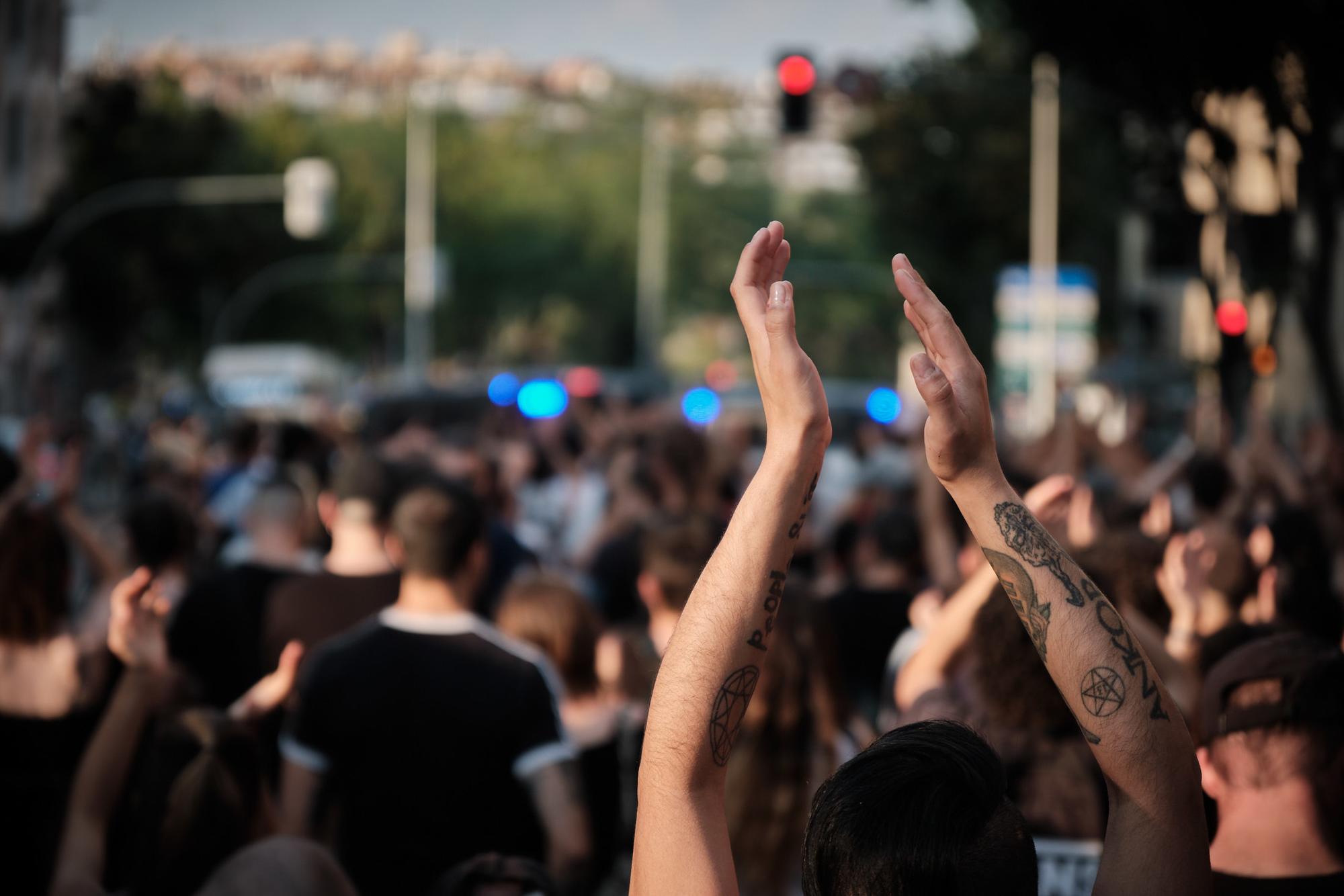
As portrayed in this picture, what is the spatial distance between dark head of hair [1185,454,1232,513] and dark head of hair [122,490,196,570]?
441cm

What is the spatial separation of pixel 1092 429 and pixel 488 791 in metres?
7.54

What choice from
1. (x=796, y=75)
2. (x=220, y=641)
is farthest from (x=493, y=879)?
(x=796, y=75)

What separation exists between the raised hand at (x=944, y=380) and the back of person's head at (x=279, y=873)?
4.63 ft

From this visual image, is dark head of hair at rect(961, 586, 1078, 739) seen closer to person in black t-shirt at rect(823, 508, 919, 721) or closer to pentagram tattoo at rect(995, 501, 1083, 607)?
pentagram tattoo at rect(995, 501, 1083, 607)

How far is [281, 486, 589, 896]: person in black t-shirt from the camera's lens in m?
4.00

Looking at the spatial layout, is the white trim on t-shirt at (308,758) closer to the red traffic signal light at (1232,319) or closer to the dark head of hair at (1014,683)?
the dark head of hair at (1014,683)

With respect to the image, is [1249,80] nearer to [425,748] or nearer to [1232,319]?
[1232,319]

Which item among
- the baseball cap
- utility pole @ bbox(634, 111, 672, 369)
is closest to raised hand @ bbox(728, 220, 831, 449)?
the baseball cap

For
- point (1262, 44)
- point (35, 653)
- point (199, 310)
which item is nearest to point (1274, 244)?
point (1262, 44)

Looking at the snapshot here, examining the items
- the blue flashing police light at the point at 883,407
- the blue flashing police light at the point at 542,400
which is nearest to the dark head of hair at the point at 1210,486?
the blue flashing police light at the point at 883,407

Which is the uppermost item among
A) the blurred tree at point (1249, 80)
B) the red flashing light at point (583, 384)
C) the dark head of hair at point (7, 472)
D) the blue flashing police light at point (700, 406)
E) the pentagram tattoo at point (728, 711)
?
the blurred tree at point (1249, 80)

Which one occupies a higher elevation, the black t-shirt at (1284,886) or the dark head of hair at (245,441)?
the black t-shirt at (1284,886)

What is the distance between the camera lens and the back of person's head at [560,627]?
16.3 feet

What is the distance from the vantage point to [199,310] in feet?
168
